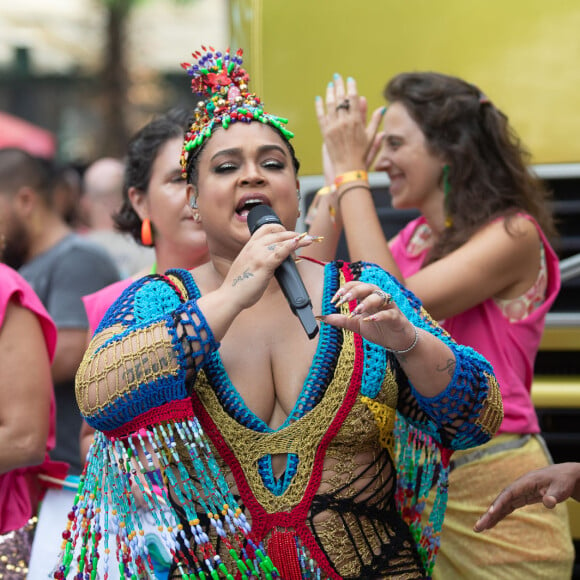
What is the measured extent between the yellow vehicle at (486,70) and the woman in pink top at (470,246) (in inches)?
11.9

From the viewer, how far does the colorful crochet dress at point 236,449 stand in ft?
6.63

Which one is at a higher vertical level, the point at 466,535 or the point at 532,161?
the point at 532,161

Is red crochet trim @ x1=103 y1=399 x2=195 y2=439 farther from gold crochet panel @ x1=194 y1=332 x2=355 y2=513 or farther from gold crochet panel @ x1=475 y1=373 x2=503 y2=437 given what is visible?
gold crochet panel @ x1=475 y1=373 x2=503 y2=437

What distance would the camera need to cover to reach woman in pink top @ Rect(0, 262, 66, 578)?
2.83 meters

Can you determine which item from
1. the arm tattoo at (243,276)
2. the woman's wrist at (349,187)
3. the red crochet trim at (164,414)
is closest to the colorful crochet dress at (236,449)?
the red crochet trim at (164,414)

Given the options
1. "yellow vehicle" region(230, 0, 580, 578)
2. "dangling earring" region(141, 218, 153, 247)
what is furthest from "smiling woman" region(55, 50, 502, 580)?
"yellow vehicle" region(230, 0, 580, 578)

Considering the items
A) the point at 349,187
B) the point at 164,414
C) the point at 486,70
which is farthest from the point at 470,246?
the point at 164,414

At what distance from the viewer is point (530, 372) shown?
3.16m

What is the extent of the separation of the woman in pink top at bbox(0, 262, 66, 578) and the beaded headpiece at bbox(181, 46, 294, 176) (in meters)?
0.85

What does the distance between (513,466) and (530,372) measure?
0.33m

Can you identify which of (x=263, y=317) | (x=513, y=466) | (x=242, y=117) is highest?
(x=242, y=117)

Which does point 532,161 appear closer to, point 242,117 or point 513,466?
point 513,466

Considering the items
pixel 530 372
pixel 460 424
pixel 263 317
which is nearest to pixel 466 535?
pixel 530 372

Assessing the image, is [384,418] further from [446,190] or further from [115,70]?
[115,70]
